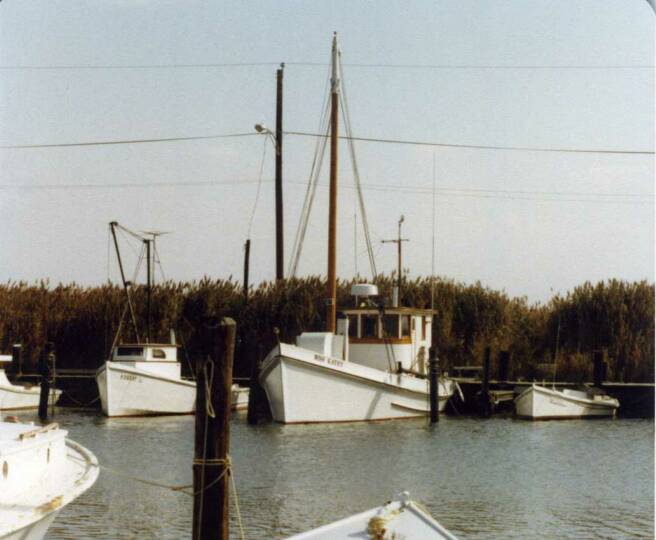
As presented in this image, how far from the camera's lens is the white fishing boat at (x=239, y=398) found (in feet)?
116

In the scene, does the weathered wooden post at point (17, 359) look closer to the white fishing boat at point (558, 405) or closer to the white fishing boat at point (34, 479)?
the white fishing boat at point (558, 405)

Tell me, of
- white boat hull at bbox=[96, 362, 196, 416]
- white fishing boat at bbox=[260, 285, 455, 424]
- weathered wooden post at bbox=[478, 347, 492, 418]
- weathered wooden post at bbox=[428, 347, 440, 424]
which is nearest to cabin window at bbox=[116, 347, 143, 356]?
white boat hull at bbox=[96, 362, 196, 416]

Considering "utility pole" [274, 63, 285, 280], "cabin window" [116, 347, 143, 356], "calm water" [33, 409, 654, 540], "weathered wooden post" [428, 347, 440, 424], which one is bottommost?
"calm water" [33, 409, 654, 540]

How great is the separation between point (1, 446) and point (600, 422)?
25.4m

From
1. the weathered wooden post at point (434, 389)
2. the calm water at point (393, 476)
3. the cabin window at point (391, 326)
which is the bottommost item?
the calm water at point (393, 476)

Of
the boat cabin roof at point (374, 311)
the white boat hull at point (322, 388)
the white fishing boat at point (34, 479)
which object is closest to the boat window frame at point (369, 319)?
the boat cabin roof at point (374, 311)

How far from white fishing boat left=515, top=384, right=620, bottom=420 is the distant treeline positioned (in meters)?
4.89

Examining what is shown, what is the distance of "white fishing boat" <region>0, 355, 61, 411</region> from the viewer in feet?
107

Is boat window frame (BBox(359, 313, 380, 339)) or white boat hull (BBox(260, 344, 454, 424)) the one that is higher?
boat window frame (BBox(359, 313, 380, 339))

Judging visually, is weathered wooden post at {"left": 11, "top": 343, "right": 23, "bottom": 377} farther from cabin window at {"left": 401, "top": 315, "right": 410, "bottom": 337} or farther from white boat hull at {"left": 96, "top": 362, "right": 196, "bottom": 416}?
cabin window at {"left": 401, "top": 315, "right": 410, "bottom": 337}

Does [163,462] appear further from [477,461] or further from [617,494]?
[617,494]

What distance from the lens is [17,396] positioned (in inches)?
1310

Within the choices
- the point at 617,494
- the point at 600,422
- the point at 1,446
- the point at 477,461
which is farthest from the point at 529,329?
the point at 1,446

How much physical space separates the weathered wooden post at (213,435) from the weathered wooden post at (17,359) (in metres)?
27.7
